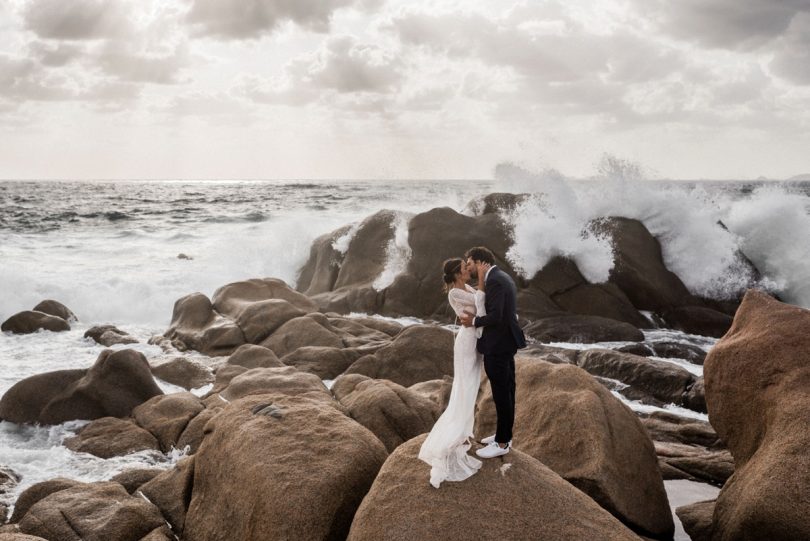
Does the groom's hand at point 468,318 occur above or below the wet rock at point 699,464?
above

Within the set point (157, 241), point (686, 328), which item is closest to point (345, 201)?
point (157, 241)

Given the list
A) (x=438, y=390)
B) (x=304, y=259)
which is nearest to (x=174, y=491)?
(x=438, y=390)

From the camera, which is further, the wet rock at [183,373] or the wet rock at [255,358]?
the wet rock at [183,373]

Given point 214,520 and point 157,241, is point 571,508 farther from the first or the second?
point 157,241

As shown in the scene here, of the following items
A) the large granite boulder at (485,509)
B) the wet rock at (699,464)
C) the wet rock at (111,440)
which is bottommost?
the wet rock at (111,440)

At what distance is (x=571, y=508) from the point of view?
4883 millimetres

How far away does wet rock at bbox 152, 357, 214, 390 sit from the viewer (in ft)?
39.0

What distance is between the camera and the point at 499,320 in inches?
213

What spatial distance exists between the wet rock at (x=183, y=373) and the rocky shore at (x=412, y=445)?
0.04 metres

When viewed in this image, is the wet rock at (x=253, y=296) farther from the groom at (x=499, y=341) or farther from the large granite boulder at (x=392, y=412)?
the groom at (x=499, y=341)

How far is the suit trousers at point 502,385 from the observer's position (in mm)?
5449

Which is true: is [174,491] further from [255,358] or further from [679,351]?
[679,351]

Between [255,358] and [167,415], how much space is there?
2.75 m

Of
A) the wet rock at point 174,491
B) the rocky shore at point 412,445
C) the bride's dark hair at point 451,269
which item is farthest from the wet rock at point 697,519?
the wet rock at point 174,491
